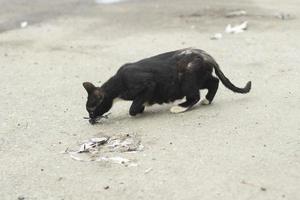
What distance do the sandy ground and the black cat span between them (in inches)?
6.7

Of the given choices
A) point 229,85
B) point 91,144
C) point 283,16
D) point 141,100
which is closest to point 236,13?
point 283,16

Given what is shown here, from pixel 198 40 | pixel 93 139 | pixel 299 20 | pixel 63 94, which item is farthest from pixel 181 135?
pixel 299 20

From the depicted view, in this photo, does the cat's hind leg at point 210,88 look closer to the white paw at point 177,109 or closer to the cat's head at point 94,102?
the white paw at point 177,109

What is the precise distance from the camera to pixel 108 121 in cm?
716

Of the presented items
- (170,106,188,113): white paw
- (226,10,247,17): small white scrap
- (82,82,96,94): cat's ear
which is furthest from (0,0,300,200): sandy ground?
(82,82,96,94): cat's ear

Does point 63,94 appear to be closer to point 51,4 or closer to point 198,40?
point 198,40

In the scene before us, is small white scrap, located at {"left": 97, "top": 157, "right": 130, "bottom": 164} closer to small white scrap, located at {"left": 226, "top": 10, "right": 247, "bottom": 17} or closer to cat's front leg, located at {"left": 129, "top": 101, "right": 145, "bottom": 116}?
cat's front leg, located at {"left": 129, "top": 101, "right": 145, "bottom": 116}

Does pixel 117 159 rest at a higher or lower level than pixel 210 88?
higher

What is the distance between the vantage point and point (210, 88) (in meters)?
7.38

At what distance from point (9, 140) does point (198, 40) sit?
4770mm

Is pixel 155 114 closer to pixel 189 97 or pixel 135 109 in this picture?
pixel 135 109

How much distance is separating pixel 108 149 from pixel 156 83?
127cm

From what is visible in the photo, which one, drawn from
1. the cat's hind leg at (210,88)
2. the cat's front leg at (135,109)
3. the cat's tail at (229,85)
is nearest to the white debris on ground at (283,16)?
the cat's tail at (229,85)

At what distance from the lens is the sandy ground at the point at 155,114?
5.25 m
